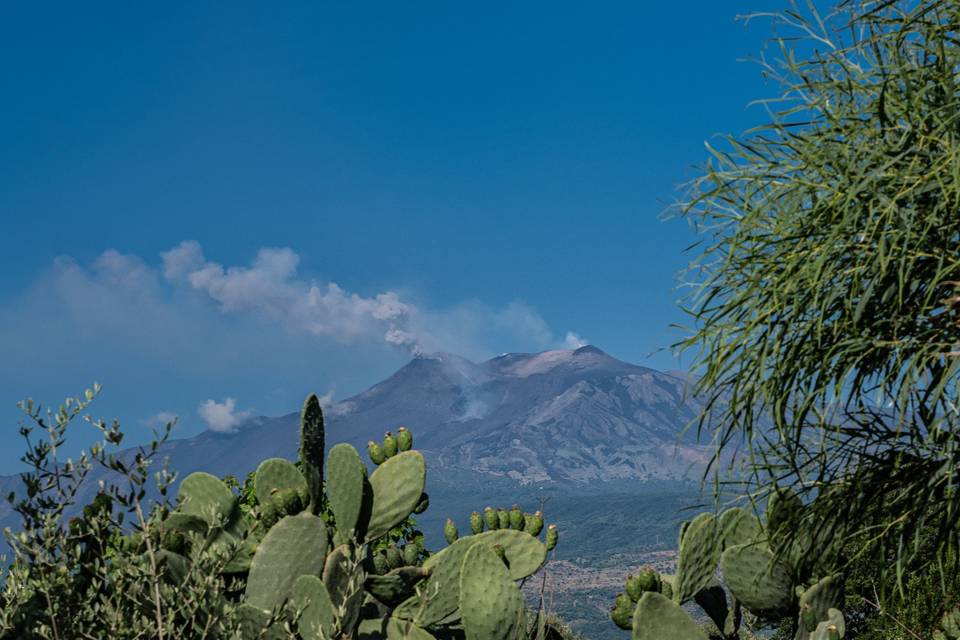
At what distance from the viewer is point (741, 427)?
4773 millimetres

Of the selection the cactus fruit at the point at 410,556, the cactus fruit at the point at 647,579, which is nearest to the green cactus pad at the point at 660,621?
the cactus fruit at the point at 647,579

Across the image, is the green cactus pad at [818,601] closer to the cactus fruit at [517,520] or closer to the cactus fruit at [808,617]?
the cactus fruit at [808,617]

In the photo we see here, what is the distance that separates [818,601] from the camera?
502 centimetres

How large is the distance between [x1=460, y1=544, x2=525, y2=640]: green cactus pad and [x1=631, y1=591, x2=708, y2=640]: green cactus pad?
586 mm

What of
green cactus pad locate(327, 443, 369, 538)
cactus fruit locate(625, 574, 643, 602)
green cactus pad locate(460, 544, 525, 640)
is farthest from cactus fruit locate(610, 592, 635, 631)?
green cactus pad locate(327, 443, 369, 538)

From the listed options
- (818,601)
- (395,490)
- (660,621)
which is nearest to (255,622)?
(395,490)

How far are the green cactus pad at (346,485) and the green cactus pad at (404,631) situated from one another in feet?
1.78

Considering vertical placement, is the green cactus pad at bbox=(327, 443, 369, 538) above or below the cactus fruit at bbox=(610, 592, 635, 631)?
above

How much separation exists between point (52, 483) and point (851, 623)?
9.92m

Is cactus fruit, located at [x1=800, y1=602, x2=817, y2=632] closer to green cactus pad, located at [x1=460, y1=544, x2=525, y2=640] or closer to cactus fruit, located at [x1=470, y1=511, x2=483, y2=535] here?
green cactus pad, located at [x1=460, y1=544, x2=525, y2=640]

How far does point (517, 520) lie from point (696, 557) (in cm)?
174

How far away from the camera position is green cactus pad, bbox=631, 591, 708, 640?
4.73 metres

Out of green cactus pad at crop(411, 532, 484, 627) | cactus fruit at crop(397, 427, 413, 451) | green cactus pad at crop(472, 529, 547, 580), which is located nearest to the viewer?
green cactus pad at crop(411, 532, 484, 627)

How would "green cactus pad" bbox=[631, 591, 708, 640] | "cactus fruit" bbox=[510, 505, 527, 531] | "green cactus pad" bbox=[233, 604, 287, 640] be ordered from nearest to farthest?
"green cactus pad" bbox=[233, 604, 287, 640] < "green cactus pad" bbox=[631, 591, 708, 640] < "cactus fruit" bbox=[510, 505, 527, 531]
